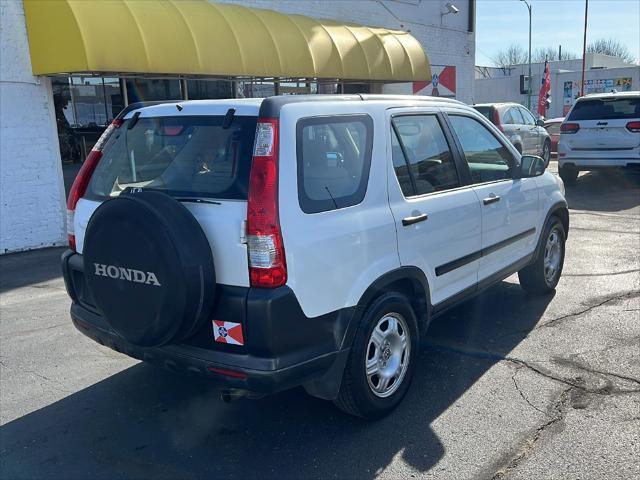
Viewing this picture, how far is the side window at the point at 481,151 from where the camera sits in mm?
4492

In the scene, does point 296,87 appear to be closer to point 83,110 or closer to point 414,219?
point 83,110

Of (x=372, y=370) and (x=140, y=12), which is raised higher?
(x=140, y=12)

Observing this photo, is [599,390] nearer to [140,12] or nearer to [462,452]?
[462,452]

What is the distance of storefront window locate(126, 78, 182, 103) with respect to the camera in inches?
428

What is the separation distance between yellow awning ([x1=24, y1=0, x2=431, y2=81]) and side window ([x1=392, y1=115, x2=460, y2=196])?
5573 millimetres

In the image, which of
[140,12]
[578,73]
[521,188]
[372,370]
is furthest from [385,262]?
[578,73]

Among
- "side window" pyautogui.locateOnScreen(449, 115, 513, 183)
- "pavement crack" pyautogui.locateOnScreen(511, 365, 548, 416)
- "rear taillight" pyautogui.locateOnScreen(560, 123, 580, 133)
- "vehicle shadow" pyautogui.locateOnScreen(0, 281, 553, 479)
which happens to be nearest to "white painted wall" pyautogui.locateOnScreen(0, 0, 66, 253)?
"vehicle shadow" pyautogui.locateOnScreen(0, 281, 553, 479)

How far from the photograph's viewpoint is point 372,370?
3.56 m

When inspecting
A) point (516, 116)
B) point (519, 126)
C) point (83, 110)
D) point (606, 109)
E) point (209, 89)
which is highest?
point (209, 89)

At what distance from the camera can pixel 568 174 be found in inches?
536

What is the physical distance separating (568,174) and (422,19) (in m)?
6.09

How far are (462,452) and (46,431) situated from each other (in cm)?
243

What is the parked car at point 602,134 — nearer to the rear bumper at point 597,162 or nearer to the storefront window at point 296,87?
the rear bumper at point 597,162

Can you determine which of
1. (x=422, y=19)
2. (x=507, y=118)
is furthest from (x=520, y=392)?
(x=422, y=19)
